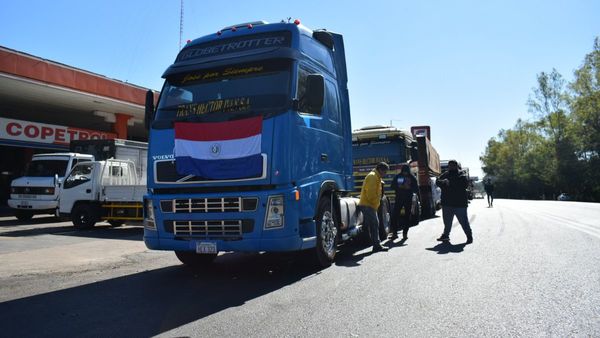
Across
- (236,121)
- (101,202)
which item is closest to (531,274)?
(236,121)

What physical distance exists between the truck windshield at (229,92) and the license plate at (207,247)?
1.74 metres

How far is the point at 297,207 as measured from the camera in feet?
19.0

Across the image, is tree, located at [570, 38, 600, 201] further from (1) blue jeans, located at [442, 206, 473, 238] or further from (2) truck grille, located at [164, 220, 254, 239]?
(2) truck grille, located at [164, 220, 254, 239]

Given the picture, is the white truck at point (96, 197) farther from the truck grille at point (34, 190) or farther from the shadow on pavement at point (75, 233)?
the truck grille at point (34, 190)

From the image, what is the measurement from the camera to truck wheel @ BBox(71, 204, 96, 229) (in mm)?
14258

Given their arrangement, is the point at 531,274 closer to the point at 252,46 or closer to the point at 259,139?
the point at 259,139

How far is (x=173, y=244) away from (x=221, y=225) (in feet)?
2.71

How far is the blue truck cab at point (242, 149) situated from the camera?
569 cm

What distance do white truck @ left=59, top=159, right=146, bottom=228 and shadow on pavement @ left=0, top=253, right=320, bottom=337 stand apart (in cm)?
749

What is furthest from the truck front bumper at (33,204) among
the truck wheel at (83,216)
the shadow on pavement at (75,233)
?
the truck wheel at (83,216)

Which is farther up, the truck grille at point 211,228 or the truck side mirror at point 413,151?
the truck side mirror at point 413,151

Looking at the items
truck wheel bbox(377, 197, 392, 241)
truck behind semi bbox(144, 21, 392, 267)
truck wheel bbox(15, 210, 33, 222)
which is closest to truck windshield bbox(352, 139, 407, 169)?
truck wheel bbox(377, 197, 392, 241)

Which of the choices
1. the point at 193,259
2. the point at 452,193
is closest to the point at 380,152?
the point at 452,193

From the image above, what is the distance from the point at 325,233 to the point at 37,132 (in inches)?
759
